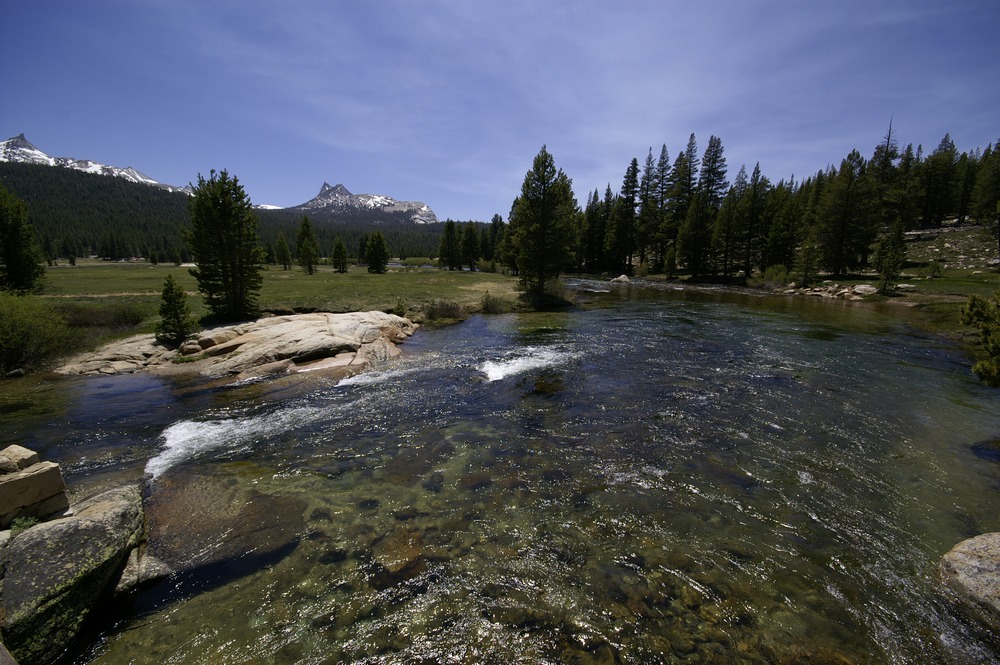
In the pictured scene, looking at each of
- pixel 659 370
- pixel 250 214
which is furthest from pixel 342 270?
pixel 659 370

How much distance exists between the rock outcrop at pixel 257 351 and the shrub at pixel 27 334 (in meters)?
1.10

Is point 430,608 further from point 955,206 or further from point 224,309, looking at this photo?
point 955,206

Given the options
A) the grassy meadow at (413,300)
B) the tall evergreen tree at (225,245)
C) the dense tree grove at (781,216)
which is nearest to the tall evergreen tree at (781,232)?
the dense tree grove at (781,216)

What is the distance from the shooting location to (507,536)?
6656 mm

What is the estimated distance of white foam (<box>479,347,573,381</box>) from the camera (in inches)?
639

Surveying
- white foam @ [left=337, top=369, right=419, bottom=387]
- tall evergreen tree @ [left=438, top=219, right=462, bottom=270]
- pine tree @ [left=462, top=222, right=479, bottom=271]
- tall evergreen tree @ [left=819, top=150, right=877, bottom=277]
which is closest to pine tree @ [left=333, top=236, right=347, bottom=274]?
tall evergreen tree @ [left=438, top=219, right=462, bottom=270]

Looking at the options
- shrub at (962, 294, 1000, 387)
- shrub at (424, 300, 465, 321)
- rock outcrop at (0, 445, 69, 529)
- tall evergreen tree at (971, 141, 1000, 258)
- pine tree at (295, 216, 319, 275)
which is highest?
tall evergreen tree at (971, 141, 1000, 258)

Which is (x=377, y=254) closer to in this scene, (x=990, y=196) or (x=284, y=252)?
(x=284, y=252)

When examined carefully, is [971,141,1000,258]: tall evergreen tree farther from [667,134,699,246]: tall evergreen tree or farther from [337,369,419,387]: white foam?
[337,369,419,387]: white foam

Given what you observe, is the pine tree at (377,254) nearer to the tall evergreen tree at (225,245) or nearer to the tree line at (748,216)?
the tree line at (748,216)

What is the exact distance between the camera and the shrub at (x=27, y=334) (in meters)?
15.1

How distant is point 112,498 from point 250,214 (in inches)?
938

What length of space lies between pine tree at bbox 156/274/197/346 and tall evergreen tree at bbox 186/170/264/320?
4666 mm

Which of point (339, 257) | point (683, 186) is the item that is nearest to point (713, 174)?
point (683, 186)
